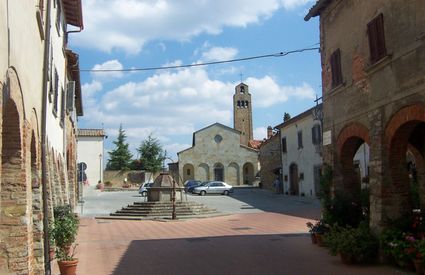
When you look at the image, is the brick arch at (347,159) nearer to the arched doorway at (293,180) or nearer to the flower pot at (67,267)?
the flower pot at (67,267)

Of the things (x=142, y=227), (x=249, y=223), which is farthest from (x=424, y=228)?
(x=142, y=227)

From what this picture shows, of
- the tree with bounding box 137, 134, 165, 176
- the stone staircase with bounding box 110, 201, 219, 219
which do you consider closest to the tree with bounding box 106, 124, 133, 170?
the tree with bounding box 137, 134, 165, 176

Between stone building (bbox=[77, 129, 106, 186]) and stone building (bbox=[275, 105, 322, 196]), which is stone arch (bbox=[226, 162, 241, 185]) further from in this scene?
stone building (bbox=[275, 105, 322, 196])

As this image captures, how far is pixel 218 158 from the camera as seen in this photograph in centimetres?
6512

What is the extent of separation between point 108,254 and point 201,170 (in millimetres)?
52394

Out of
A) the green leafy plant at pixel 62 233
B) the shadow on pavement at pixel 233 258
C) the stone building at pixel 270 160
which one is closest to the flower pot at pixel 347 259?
the shadow on pavement at pixel 233 258

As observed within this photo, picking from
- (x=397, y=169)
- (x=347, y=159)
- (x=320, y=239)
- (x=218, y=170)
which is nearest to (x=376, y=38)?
(x=397, y=169)

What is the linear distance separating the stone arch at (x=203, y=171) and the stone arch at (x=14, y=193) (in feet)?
188

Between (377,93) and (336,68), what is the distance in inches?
98.7

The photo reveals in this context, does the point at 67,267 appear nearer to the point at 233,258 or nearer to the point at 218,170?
the point at 233,258

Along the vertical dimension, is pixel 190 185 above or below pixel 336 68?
below

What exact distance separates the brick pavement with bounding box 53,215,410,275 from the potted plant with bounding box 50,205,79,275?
0.66m

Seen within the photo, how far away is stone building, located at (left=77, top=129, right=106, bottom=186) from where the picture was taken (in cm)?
5384

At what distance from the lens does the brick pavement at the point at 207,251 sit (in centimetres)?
1003
